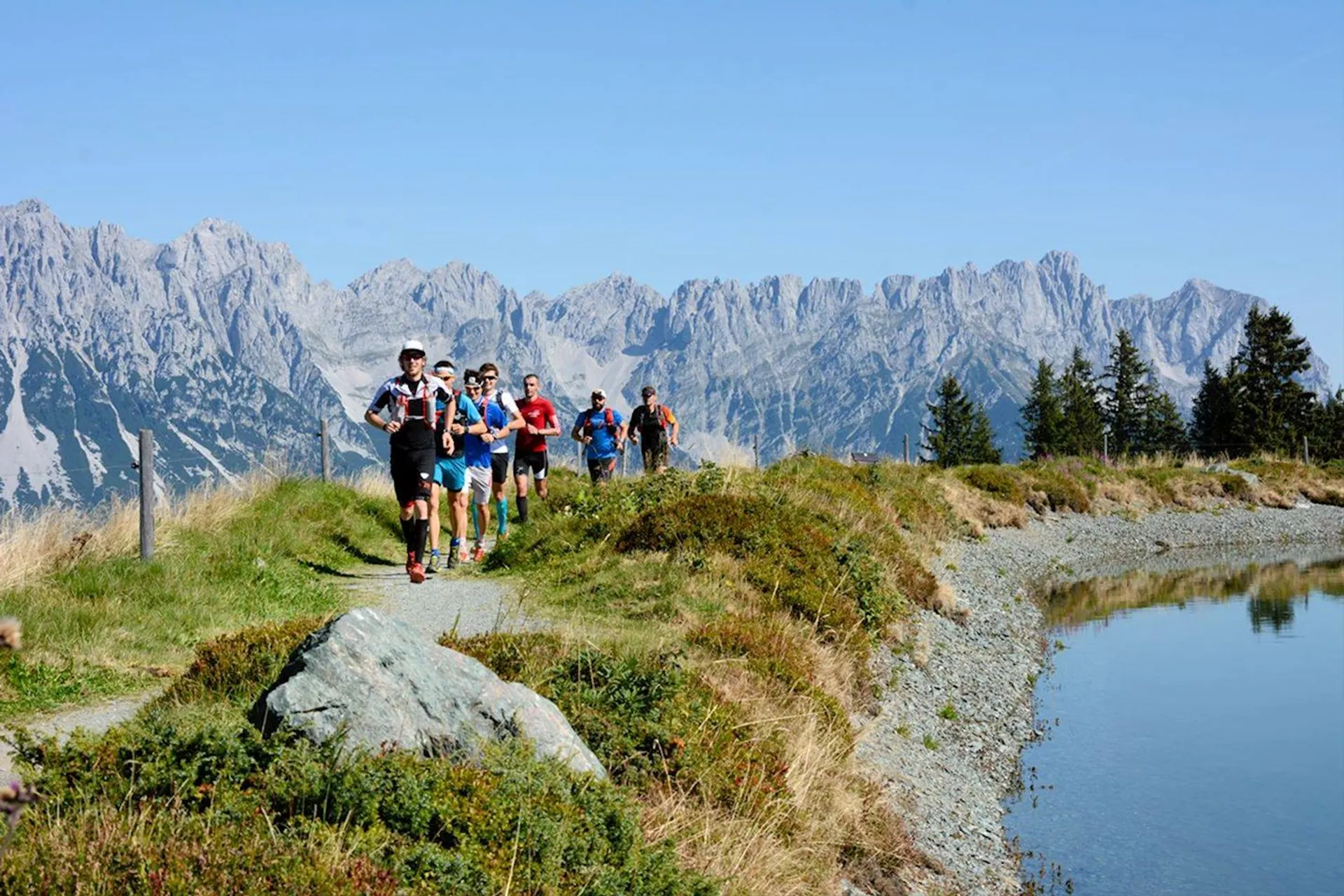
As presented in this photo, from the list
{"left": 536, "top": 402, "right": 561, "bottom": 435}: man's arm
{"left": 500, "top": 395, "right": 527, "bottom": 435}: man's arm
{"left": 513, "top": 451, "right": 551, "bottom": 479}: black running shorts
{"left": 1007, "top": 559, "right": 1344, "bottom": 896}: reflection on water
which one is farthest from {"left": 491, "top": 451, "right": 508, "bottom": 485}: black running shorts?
{"left": 1007, "top": 559, "right": 1344, "bottom": 896}: reflection on water

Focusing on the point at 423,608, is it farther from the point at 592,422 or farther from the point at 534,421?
the point at 592,422

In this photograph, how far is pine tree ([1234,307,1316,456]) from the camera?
210 feet

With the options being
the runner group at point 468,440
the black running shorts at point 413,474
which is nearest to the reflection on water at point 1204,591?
the runner group at point 468,440

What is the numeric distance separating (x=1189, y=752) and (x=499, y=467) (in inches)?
374

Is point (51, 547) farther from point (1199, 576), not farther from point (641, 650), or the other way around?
point (1199, 576)

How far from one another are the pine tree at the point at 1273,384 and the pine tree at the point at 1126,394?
2571cm

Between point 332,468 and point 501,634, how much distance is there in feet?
52.2

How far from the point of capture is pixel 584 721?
24.5 ft

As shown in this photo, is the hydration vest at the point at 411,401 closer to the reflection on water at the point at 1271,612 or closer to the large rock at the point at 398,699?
the large rock at the point at 398,699

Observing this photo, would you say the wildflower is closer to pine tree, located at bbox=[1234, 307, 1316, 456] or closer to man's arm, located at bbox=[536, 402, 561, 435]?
man's arm, located at bbox=[536, 402, 561, 435]

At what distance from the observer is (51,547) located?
12734 millimetres

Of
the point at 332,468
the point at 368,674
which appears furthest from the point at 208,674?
the point at 332,468

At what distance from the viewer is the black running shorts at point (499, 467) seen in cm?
1700

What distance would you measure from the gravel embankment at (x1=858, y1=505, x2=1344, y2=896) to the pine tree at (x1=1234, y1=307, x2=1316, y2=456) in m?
31.0
